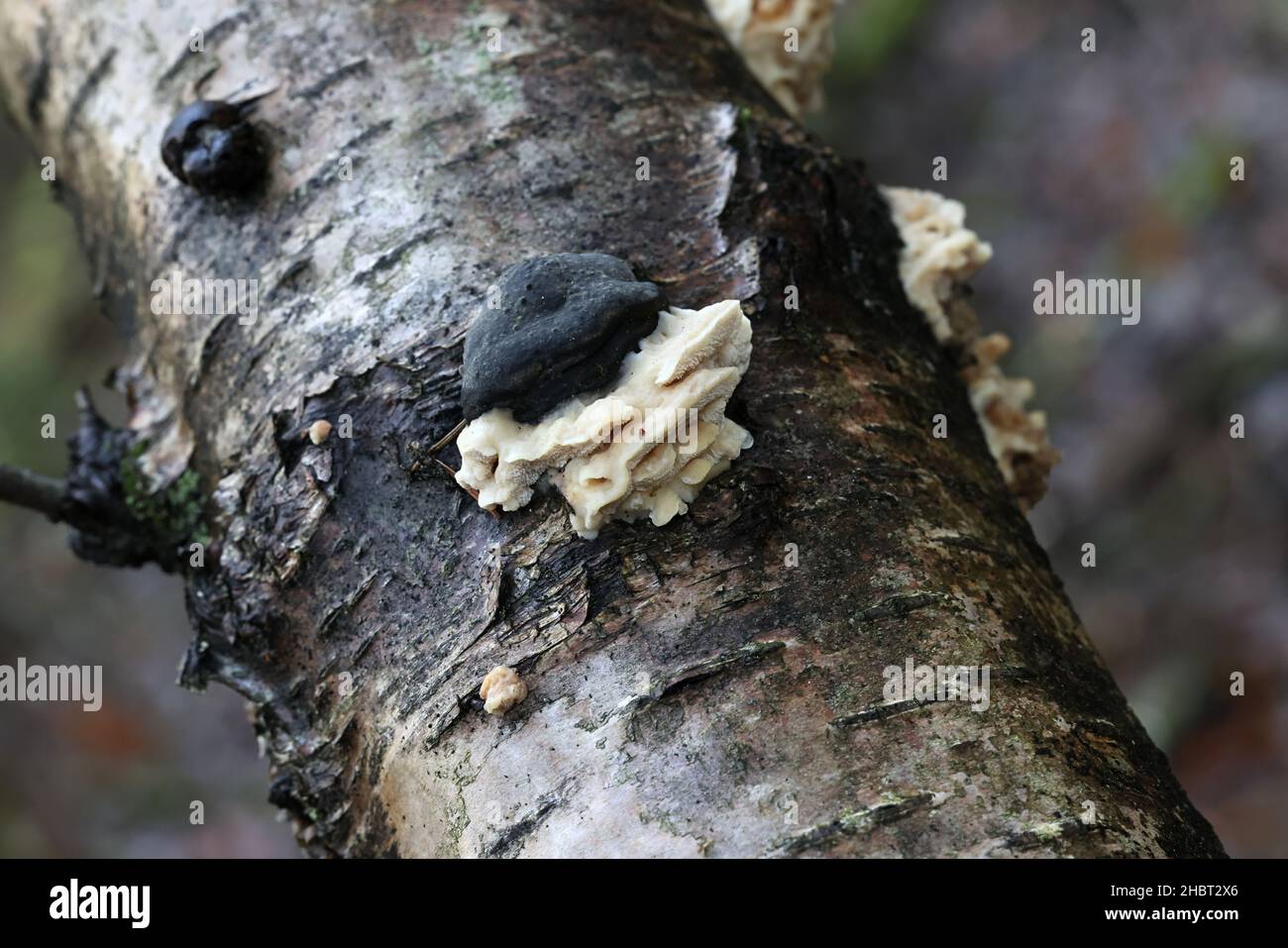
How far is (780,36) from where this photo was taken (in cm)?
243

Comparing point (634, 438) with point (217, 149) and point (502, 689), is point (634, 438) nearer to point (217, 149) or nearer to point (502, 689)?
point (502, 689)

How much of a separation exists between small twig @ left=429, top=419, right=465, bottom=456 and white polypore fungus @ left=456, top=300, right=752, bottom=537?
0.06 m

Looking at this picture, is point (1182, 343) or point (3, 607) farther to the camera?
point (3, 607)

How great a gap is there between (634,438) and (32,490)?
137 centimetres

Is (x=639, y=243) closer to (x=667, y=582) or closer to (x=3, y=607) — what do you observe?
(x=667, y=582)

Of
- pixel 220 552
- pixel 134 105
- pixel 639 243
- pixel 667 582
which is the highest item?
pixel 134 105

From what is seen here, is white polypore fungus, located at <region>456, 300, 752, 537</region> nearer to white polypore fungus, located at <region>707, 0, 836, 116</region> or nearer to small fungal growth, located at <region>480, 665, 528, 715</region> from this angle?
small fungal growth, located at <region>480, 665, 528, 715</region>

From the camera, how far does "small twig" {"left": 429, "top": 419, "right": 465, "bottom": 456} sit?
5.18ft

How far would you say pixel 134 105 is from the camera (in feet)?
7.04

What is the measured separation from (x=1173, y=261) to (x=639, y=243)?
5000 millimetres

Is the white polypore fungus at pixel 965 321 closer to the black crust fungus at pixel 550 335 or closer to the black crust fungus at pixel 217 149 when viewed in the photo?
the black crust fungus at pixel 550 335
